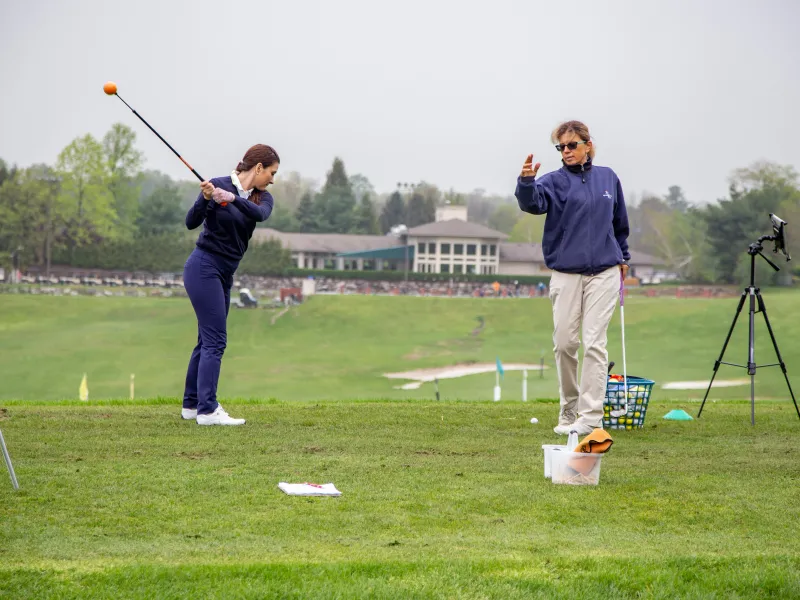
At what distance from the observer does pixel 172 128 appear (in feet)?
277

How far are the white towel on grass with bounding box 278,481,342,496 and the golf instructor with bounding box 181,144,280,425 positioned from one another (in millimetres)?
2485

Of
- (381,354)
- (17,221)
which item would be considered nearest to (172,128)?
(17,221)

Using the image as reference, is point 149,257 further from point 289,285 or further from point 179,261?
point 289,285

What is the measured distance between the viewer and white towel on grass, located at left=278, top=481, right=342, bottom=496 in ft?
16.0

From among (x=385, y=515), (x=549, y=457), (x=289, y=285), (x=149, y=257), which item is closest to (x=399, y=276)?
(x=289, y=285)

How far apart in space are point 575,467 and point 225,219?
3.45 metres

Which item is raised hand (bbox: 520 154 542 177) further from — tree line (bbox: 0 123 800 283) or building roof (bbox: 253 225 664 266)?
building roof (bbox: 253 225 664 266)

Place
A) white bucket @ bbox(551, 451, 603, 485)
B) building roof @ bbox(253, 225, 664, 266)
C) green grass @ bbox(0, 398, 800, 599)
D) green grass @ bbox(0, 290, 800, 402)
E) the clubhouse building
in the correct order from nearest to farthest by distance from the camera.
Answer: green grass @ bbox(0, 398, 800, 599) < white bucket @ bbox(551, 451, 603, 485) < green grass @ bbox(0, 290, 800, 402) < the clubhouse building < building roof @ bbox(253, 225, 664, 266)

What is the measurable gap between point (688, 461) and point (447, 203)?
11373cm

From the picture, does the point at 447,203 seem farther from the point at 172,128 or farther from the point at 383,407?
the point at 383,407

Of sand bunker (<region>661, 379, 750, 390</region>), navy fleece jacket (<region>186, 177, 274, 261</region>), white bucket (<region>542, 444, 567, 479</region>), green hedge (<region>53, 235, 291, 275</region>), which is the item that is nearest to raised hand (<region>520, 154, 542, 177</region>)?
navy fleece jacket (<region>186, 177, 274, 261</region>)

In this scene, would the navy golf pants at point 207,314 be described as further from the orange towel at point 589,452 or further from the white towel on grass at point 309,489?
the orange towel at point 589,452

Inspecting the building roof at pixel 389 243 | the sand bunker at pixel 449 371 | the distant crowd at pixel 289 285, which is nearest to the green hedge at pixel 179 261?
the distant crowd at pixel 289 285

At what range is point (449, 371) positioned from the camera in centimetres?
5084
